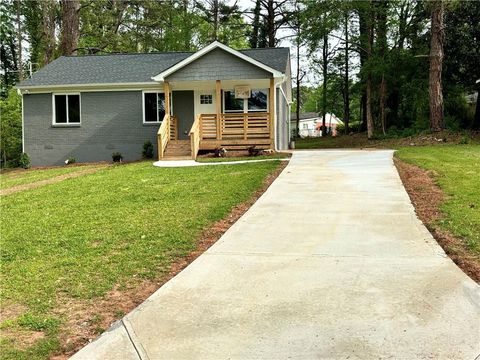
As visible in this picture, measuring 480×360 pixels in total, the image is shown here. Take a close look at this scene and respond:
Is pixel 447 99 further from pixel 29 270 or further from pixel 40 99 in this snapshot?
pixel 29 270

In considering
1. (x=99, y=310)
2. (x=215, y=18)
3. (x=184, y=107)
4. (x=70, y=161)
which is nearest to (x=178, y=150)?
(x=184, y=107)

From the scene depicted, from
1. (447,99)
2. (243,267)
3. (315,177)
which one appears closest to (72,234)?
(243,267)

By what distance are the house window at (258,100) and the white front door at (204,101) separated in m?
1.54

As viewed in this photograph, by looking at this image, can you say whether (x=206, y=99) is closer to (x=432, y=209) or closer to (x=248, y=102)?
(x=248, y=102)

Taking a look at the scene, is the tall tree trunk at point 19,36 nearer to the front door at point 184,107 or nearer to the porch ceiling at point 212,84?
the front door at point 184,107

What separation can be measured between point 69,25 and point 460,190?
24408 millimetres

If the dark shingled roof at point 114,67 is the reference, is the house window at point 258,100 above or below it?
below

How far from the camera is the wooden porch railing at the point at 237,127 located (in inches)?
675

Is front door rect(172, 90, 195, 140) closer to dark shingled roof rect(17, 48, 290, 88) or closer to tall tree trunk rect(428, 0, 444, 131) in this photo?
dark shingled roof rect(17, 48, 290, 88)

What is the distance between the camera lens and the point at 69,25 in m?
26.3

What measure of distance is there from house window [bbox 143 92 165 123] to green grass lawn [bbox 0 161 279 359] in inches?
324

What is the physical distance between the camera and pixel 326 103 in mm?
39438

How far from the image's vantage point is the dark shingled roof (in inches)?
746

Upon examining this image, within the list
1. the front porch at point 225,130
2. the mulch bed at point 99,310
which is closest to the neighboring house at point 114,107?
the front porch at point 225,130
